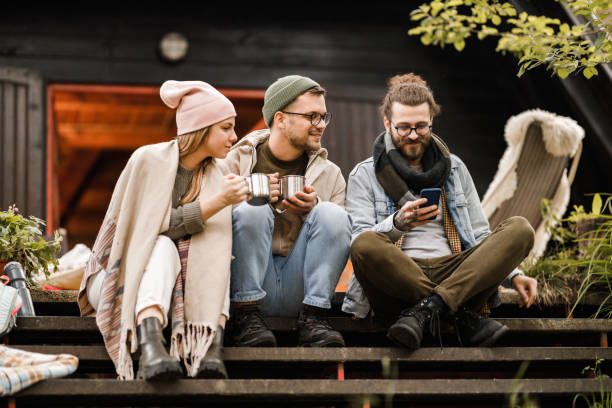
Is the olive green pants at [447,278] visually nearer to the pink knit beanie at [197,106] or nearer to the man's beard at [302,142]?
the man's beard at [302,142]

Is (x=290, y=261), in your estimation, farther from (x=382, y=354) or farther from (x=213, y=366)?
(x=213, y=366)

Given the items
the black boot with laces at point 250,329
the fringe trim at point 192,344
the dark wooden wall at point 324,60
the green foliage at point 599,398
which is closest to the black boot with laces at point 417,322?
the black boot with laces at point 250,329

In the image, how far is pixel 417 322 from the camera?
10.1 ft

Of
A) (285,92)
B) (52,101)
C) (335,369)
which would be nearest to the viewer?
(335,369)

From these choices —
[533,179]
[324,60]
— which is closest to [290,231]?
[533,179]

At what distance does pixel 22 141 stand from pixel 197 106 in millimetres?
3408

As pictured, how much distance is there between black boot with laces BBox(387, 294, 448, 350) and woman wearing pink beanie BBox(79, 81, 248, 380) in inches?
24.8

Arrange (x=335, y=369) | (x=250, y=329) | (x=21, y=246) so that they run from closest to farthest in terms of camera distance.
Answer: (x=250, y=329), (x=335, y=369), (x=21, y=246)

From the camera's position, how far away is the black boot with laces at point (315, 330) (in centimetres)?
313

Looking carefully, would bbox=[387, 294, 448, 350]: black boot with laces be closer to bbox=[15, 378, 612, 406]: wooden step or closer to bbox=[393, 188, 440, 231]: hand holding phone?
bbox=[15, 378, 612, 406]: wooden step

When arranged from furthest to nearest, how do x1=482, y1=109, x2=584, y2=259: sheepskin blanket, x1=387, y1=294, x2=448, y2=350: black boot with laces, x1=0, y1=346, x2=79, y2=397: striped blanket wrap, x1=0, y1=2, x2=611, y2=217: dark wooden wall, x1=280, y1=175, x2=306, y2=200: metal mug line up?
x1=0, y1=2, x2=611, y2=217: dark wooden wall → x1=482, y1=109, x2=584, y2=259: sheepskin blanket → x1=280, y1=175, x2=306, y2=200: metal mug → x1=387, y1=294, x2=448, y2=350: black boot with laces → x1=0, y1=346, x2=79, y2=397: striped blanket wrap

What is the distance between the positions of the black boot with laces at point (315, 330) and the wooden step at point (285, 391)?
9.2 inches

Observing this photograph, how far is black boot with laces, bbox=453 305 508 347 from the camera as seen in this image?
10.4 ft

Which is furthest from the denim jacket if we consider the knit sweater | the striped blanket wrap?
the striped blanket wrap
